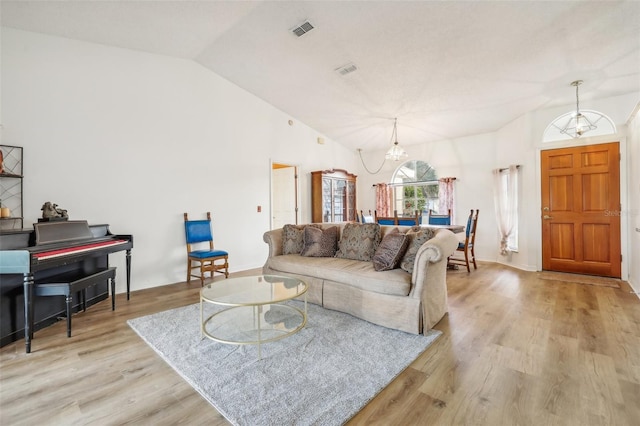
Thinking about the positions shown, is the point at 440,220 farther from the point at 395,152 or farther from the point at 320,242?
the point at 320,242

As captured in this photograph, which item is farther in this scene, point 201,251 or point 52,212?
point 201,251

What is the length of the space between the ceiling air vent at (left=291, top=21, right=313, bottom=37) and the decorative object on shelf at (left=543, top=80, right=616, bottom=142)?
3.45m

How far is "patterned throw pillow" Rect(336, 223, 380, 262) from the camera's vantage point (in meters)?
3.24

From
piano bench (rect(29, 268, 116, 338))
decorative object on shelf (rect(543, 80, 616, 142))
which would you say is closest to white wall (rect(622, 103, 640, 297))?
decorative object on shelf (rect(543, 80, 616, 142))

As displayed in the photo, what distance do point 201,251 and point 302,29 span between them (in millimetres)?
3134

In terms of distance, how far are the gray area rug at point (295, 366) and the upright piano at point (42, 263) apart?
2.51 feet

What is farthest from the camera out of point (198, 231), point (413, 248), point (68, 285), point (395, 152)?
point (395, 152)

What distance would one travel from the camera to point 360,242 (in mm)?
3307

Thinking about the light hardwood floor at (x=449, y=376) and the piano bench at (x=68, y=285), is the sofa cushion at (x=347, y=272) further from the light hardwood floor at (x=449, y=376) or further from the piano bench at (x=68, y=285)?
the piano bench at (x=68, y=285)

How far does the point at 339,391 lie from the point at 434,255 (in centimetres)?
128

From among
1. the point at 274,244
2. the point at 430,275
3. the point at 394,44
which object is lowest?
the point at 430,275

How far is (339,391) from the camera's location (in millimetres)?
1698

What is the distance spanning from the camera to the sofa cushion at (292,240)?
3.72 metres

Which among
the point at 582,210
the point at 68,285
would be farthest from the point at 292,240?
the point at 582,210
